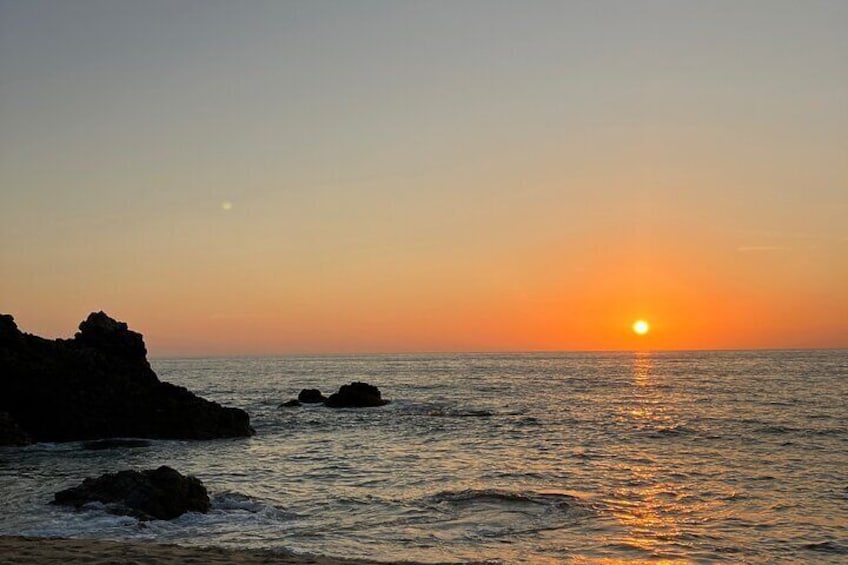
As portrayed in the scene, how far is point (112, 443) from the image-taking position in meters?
39.3

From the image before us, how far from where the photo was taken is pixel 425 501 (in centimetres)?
2273

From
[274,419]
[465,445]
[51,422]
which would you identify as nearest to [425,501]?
[465,445]

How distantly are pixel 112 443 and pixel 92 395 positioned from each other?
4592mm

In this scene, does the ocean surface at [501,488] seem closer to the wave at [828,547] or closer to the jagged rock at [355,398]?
the wave at [828,547]

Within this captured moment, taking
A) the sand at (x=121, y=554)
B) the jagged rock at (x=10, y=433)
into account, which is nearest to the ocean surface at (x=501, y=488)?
the sand at (x=121, y=554)

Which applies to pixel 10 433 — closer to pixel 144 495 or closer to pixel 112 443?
pixel 112 443

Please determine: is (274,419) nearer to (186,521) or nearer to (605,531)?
(186,521)

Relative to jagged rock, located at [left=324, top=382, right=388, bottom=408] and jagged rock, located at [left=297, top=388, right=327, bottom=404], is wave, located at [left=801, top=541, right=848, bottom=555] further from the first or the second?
jagged rock, located at [left=297, top=388, right=327, bottom=404]

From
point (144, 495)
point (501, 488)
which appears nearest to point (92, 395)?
point (144, 495)

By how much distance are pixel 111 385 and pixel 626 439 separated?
3020 cm

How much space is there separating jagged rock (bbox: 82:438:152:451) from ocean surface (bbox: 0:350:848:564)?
94cm

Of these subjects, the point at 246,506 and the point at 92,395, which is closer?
the point at 246,506

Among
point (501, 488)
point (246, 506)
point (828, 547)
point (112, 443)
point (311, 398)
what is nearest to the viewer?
point (828, 547)

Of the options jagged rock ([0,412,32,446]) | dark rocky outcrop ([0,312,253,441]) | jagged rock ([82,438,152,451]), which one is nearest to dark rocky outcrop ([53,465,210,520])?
jagged rock ([82,438,152,451])
